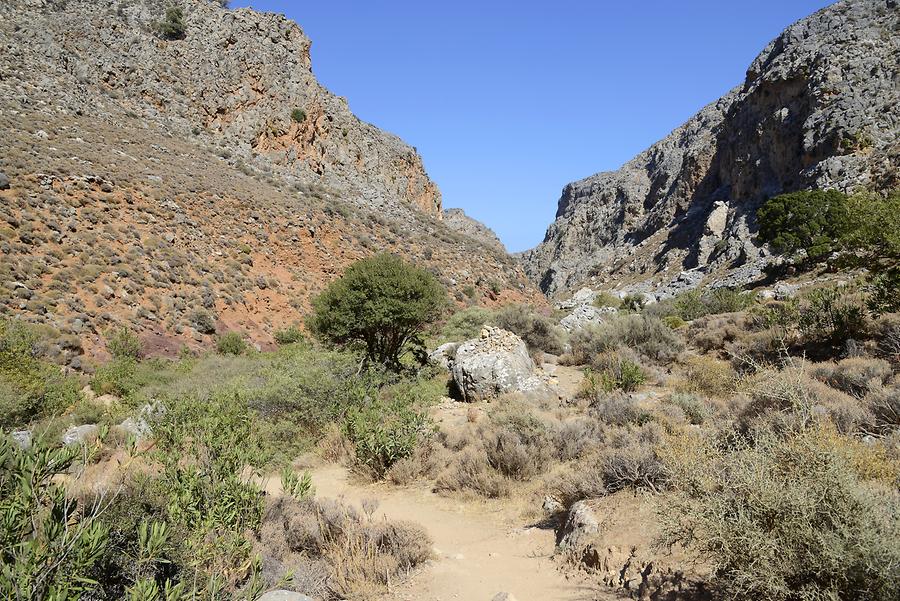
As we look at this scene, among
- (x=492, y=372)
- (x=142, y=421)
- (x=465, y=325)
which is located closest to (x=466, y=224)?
(x=465, y=325)

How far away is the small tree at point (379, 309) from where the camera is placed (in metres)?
14.3

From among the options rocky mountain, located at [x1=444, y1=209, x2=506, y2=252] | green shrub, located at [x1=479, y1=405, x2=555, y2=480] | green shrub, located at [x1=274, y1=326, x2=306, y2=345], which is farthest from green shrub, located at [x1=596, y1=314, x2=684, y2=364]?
rocky mountain, located at [x1=444, y1=209, x2=506, y2=252]

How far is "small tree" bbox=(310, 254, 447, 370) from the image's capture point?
14.3 meters

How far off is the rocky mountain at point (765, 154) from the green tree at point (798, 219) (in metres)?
2.36

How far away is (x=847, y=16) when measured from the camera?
47.1 meters

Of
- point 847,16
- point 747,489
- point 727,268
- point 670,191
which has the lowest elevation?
point 747,489

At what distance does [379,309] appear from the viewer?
46.5ft

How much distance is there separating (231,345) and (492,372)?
36.2 feet

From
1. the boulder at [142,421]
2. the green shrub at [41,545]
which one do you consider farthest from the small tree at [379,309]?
the green shrub at [41,545]

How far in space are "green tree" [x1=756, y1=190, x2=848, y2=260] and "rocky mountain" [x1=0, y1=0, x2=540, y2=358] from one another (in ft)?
65.3

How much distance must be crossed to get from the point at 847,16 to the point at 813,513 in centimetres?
6437

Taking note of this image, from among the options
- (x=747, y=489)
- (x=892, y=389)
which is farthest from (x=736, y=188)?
(x=747, y=489)

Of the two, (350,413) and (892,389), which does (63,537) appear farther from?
(892,389)

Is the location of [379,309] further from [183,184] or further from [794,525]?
[183,184]
